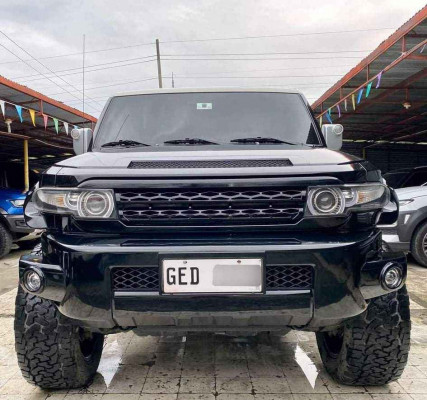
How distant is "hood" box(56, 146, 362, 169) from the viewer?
2045mm

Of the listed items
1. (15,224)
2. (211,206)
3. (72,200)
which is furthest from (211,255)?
(15,224)

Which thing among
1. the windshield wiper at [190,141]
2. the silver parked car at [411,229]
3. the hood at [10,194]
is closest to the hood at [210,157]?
the windshield wiper at [190,141]

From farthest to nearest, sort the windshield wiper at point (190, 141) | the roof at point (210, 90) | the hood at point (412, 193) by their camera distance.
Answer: the hood at point (412, 193) → the roof at point (210, 90) → the windshield wiper at point (190, 141)

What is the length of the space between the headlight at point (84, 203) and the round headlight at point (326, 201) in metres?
0.92

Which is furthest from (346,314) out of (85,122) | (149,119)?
(85,122)

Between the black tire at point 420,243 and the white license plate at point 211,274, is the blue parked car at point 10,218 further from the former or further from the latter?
the black tire at point 420,243

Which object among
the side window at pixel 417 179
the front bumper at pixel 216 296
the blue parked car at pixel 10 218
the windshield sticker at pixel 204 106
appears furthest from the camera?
the blue parked car at pixel 10 218

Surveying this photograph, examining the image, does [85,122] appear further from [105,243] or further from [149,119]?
[105,243]

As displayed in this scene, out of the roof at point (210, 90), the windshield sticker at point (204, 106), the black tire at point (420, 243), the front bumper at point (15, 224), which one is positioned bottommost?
the black tire at point (420, 243)

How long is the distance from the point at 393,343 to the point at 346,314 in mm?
483

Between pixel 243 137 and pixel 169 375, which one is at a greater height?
pixel 243 137

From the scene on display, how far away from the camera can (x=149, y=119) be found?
293 centimetres

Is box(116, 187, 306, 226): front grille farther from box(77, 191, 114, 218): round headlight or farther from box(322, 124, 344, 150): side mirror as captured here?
box(322, 124, 344, 150): side mirror

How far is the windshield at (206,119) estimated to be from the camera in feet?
9.10
